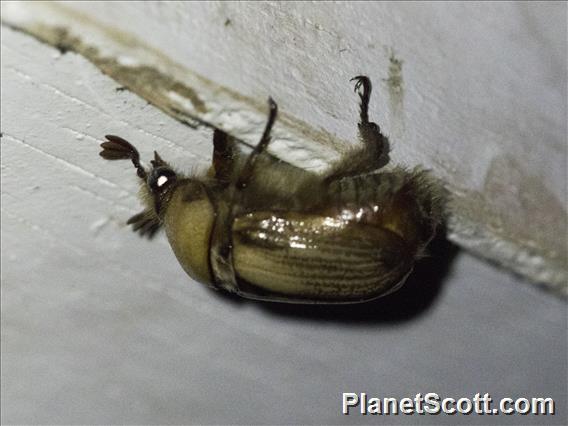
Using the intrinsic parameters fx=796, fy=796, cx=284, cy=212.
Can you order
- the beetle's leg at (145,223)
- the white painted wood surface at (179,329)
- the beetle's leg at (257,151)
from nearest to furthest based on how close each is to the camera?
1. the beetle's leg at (257,151)
2. the white painted wood surface at (179,329)
3. the beetle's leg at (145,223)

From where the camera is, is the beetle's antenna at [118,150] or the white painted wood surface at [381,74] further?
the beetle's antenna at [118,150]

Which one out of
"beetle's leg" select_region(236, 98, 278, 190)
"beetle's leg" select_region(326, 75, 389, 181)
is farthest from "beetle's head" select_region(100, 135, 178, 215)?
"beetle's leg" select_region(326, 75, 389, 181)

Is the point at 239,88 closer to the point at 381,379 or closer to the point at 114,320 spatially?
the point at 114,320

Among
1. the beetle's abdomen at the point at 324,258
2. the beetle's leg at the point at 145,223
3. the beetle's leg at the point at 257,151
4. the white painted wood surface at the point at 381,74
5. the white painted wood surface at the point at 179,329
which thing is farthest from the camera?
the beetle's leg at the point at 145,223

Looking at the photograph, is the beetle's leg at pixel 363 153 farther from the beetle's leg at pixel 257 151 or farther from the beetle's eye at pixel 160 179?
the beetle's eye at pixel 160 179

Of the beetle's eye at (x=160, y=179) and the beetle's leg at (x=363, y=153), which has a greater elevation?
the beetle's leg at (x=363, y=153)

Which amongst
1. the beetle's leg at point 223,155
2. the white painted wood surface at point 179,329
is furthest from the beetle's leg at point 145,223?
the beetle's leg at point 223,155

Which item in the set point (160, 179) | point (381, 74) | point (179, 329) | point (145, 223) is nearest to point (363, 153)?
point (381, 74)
